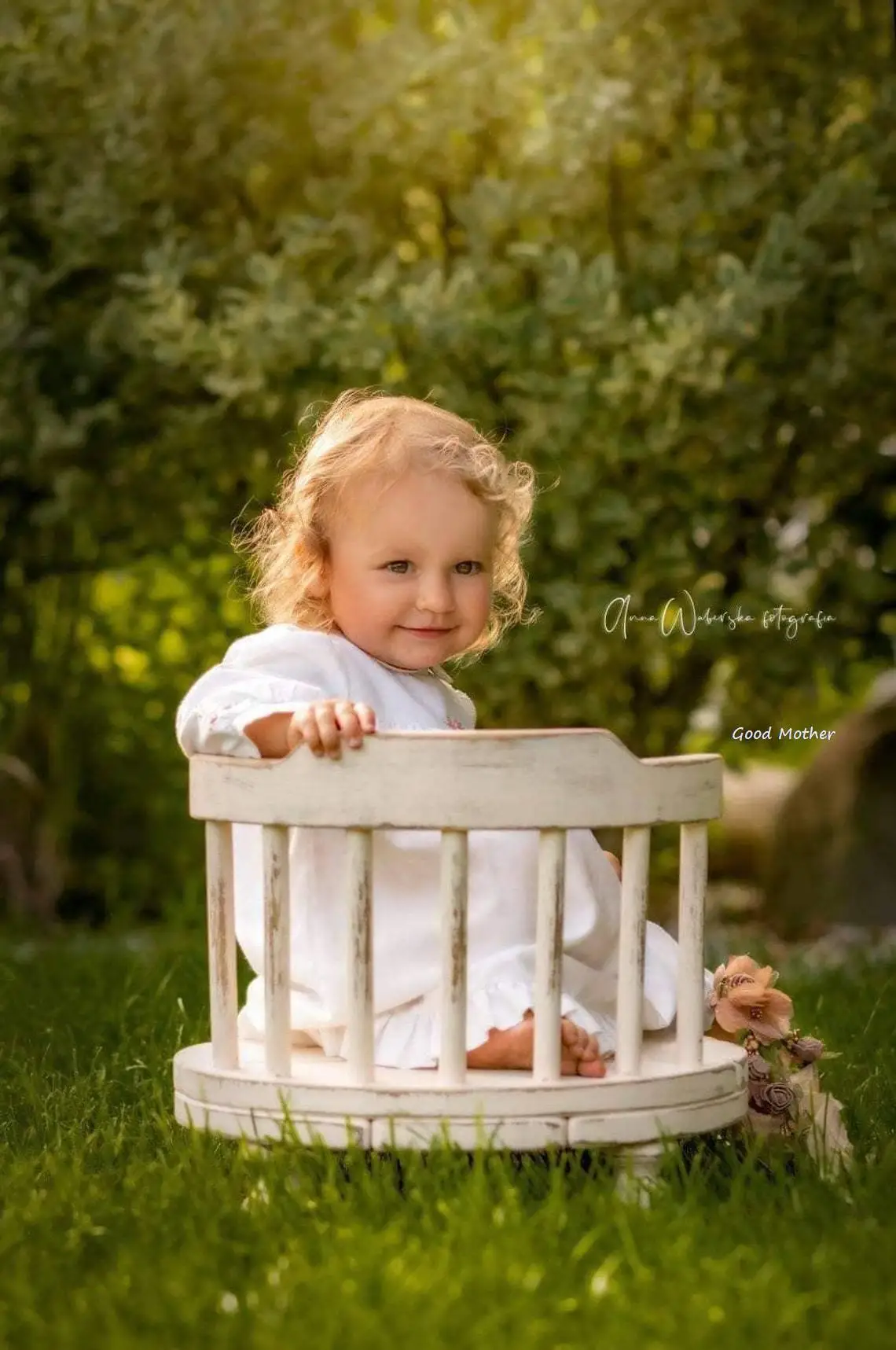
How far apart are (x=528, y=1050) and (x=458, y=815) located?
367mm

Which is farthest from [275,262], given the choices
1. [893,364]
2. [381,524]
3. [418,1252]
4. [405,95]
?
[418,1252]

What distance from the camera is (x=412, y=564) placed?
2.78 meters

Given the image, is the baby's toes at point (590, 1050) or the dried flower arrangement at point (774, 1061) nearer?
the baby's toes at point (590, 1050)

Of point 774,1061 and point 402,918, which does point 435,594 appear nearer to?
point 402,918

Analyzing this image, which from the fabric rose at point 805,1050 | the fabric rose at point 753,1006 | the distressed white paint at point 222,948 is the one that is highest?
the distressed white paint at point 222,948

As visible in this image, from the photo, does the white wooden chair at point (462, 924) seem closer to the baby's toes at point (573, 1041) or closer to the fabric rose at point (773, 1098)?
the baby's toes at point (573, 1041)

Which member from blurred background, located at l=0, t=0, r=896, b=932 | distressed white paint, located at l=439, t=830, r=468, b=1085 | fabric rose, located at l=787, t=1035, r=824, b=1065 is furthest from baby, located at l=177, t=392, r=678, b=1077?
blurred background, located at l=0, t=0, r=896, b=932

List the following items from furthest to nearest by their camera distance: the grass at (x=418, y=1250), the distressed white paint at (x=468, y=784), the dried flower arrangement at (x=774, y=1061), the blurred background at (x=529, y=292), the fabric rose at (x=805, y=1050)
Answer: the blurred background at (x=529, y=292) < the fabric rose at (x=805, y=1050) < the dried flower arrangement at (x=774, y=1061) < the distressed white paint at (x=468, y=784) < the grass at (x=418, y=1250)

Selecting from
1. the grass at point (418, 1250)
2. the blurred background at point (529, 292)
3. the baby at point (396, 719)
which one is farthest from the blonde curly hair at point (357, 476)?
the blurred background at point (529, 292)

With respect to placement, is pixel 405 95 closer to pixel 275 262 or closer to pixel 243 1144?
pixel 275 262

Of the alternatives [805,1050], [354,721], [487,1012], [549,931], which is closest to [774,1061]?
[805,1050]

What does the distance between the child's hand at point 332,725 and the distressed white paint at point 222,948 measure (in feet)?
0.67

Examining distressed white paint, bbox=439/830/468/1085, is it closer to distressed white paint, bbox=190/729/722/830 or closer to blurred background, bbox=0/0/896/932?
distressed white paint, bbox=190/729/722/830

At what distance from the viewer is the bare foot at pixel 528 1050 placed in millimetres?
2432
